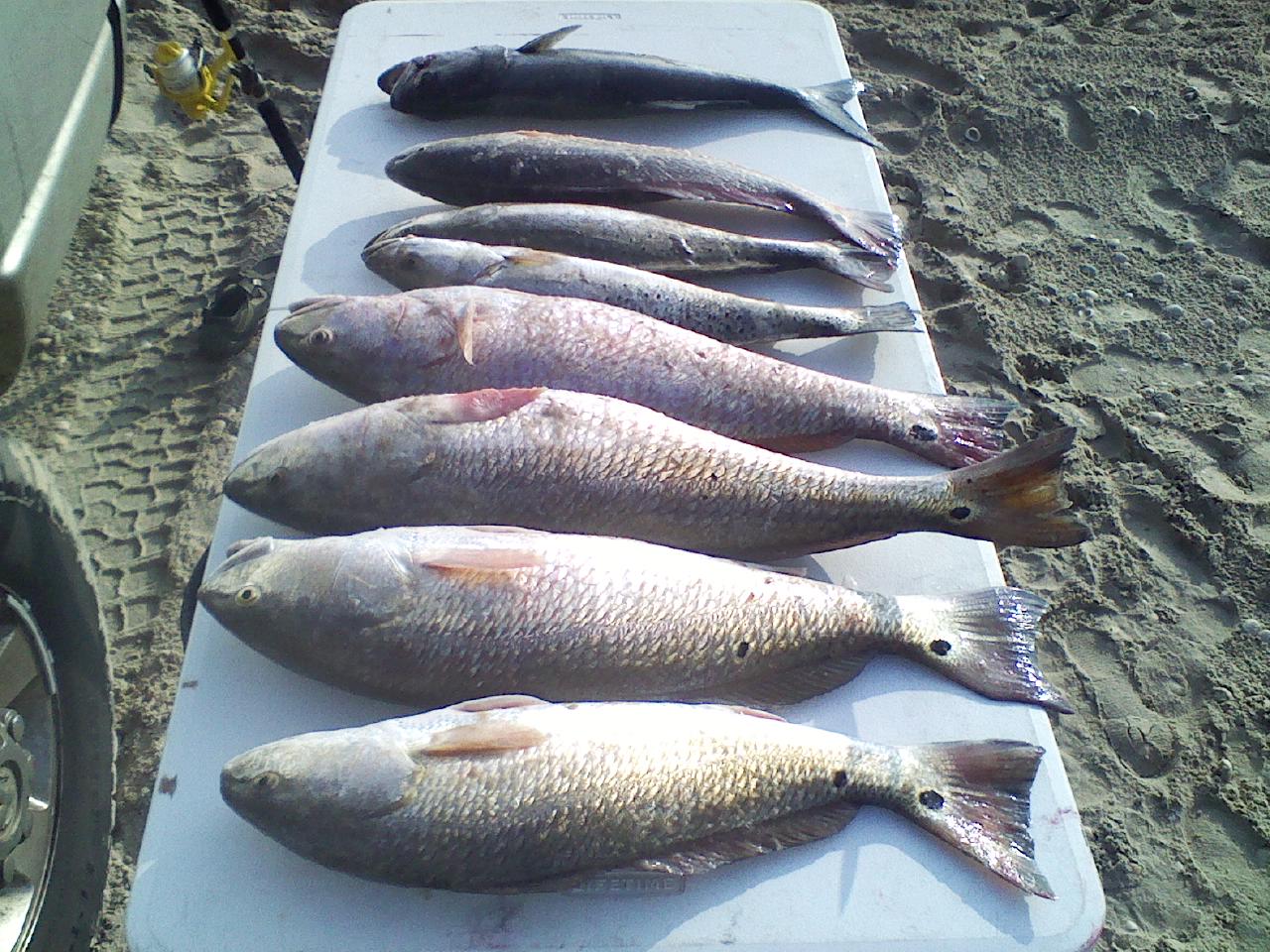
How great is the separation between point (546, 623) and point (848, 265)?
53.5 inches

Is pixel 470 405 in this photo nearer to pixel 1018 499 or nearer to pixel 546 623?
pixel 546 623

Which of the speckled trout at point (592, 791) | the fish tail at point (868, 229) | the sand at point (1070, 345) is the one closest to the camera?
the speckled trout at point (592, 791)

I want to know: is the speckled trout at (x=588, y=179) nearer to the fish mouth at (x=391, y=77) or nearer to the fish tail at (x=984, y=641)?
the fish mouth at (x=391, y=77)

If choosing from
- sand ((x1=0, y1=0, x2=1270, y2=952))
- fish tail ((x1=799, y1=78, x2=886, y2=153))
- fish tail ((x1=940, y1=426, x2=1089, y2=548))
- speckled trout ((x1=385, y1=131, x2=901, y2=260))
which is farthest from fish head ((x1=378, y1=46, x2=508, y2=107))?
fish tail ((x1=940, y1=426, x2=1089, y2=548))

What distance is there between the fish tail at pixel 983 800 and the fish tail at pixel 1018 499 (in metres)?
0.43

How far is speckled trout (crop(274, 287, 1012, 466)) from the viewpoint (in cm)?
196

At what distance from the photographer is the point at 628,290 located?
2.18m

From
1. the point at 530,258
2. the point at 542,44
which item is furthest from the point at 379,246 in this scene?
the point at 542,44

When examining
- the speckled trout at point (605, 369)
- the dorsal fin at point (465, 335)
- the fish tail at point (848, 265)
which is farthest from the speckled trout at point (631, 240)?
the dorsal fin at point (465, 335)

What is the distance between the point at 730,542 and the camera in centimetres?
184

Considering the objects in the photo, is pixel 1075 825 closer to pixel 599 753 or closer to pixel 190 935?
pixel 599 753

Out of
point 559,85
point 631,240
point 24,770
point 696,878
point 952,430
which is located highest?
point 559,85

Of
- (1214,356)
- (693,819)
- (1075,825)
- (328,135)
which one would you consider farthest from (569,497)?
(1214,356)

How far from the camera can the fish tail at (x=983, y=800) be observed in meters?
1.53
